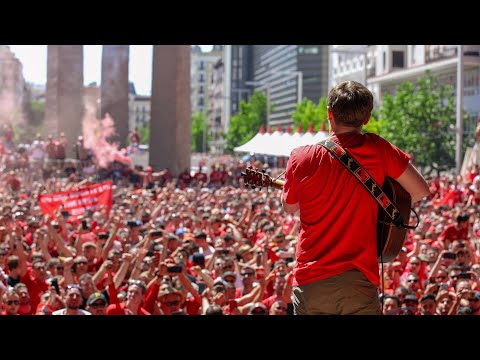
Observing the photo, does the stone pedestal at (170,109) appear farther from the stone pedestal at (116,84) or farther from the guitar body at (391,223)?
the guitar body at (391,223)

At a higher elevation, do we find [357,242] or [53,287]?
[357,242]

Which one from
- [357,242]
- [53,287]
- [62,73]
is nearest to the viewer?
[357,242]

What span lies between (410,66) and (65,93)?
30453mm

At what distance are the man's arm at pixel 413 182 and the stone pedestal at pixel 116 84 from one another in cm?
4543

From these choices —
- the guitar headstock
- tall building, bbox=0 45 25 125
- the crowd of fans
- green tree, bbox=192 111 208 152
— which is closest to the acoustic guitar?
the guitar headstock

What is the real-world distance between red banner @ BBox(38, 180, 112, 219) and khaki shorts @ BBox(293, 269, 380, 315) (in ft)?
46.2

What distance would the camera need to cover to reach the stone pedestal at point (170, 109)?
141 ft

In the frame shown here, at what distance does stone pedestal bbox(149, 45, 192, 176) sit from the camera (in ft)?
141

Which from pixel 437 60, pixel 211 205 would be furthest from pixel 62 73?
pixel 211 205

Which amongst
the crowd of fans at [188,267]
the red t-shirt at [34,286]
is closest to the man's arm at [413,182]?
the crowd of fans at [188,267]

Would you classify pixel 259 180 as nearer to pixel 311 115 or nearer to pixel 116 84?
pixel 116 84
